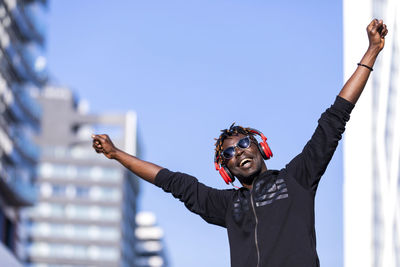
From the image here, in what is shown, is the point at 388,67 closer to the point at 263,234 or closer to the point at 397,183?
the point at 397,183

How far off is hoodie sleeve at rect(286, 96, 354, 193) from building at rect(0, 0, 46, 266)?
148ft

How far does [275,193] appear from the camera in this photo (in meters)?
3.79

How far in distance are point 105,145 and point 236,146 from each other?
955 mm

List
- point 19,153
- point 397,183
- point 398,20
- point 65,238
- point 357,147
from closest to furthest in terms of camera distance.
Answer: point 398,20, point 397,183, point 357,147, point 19,153, point 65,238

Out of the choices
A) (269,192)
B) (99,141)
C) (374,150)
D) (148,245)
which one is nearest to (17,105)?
(374,150)

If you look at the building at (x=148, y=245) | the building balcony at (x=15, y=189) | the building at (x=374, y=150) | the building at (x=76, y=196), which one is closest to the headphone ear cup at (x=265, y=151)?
the building at (x=374, y=150)

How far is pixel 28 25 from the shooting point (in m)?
54.3

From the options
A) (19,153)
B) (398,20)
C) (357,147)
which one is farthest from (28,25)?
(398,20)

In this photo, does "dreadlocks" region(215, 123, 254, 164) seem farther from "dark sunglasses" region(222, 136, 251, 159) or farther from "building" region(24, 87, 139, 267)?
"building" region(24, 87, 139, 267)

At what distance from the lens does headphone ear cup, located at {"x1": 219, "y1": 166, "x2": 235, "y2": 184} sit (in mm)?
4012

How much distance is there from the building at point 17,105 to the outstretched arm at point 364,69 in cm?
4531

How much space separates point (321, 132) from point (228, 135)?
598 millimetres

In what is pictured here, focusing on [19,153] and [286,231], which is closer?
[286,231]

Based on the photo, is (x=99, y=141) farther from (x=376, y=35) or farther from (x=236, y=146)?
(x=376, y=35)
